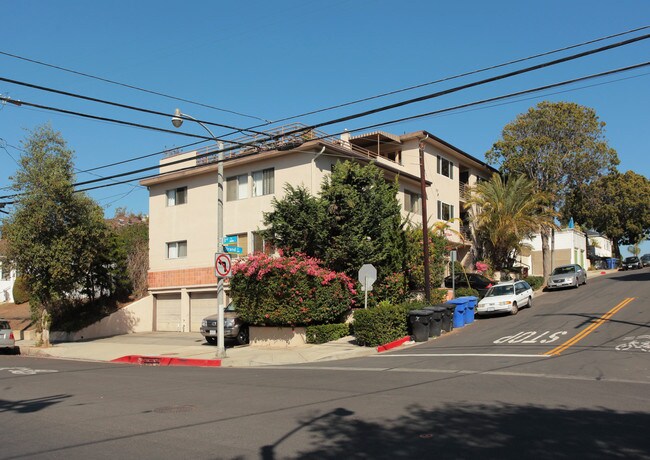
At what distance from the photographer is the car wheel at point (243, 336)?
21723 mm

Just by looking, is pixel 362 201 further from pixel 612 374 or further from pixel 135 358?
pixel 612 374

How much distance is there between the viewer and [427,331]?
20.8 m

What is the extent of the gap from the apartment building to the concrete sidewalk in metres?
4.01

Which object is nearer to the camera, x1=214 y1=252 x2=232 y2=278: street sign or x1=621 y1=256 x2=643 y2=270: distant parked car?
x1=214 y1=252 x2=232 y2=278: street sign

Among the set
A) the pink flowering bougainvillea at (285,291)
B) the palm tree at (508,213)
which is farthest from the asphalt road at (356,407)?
the palm tree at (508,213)

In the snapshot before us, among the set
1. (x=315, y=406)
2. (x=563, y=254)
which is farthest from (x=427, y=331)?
(x=563, y=254)

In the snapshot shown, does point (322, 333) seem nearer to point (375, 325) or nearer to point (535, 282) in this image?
point (375, 325)

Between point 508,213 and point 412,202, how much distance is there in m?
7.59

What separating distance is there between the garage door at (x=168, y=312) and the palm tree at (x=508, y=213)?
2091 cm

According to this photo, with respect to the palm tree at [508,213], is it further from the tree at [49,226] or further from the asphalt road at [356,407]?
the tree at [49,226]

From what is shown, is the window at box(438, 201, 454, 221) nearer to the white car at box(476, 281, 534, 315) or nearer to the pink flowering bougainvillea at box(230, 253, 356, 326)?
the white car at box(476, 281, 534, 315)

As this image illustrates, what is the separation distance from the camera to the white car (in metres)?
25.3

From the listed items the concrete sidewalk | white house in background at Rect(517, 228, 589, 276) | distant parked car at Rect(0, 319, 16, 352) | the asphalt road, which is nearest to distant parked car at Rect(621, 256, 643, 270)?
white house in background at Rect(517, 228, 589, 276)

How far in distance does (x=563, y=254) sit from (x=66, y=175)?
45.2m
